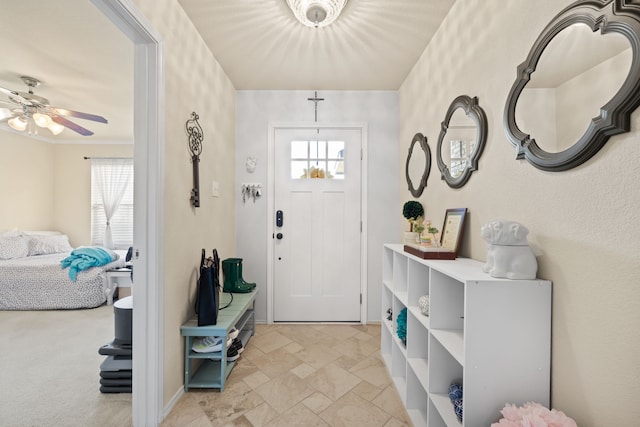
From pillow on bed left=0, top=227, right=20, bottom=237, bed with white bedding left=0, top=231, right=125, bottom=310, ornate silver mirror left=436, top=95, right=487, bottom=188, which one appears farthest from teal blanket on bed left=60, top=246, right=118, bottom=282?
Result: ornate silver mirror left=436, top=95, right=487, bottom=188

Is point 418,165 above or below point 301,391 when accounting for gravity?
above

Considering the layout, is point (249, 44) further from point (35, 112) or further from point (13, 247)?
point (13, 247)

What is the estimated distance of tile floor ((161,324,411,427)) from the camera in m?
1.51

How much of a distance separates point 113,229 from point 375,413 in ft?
17.3

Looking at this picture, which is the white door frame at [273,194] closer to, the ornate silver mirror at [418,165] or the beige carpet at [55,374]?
the ornate silver mirror at [418,165]

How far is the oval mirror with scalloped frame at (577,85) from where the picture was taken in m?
0.74

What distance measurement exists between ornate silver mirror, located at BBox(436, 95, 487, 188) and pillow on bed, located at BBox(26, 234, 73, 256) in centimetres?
548

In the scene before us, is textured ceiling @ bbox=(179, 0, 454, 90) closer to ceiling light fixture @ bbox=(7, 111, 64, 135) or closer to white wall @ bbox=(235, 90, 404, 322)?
white wall @ bbox=(235, 90, 404, 322)

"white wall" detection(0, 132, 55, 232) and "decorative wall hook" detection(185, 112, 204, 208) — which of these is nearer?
"decorative wall hook" detection(185, 112, 204, 208)

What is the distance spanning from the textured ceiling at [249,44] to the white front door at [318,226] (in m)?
0.59

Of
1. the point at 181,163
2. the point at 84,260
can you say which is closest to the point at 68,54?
the point at 181,163

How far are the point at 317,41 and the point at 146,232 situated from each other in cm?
177

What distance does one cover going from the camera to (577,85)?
869 millimetres

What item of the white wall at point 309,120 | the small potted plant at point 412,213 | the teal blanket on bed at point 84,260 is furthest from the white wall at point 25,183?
the small potted plant at point 412,213
